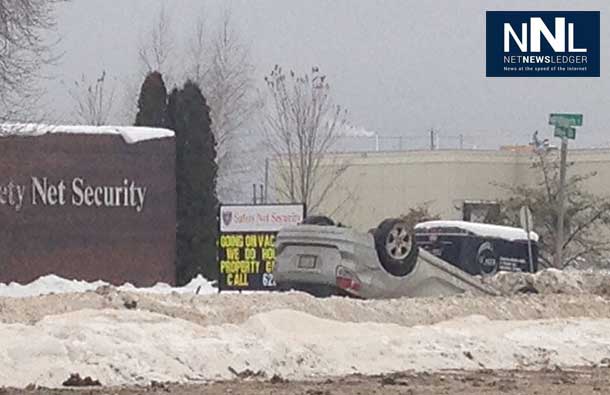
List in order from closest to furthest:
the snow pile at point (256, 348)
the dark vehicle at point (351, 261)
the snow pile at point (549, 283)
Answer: the snow pile at point (256, 348) → the dark vehicle at point (351, 261) → the snow pile at point (549, 283)

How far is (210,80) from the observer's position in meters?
57.8

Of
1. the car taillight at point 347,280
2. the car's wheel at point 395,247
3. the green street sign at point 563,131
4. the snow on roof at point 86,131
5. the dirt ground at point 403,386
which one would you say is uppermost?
the snow on roof at point 86,131

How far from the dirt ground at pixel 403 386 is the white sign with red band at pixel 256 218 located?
39.2 feet

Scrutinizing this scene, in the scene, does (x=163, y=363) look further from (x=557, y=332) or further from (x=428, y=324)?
(x=557, y=332)

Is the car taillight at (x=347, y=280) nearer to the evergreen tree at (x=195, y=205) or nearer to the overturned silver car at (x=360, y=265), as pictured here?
the overturned silver car at (x=360, y=265)

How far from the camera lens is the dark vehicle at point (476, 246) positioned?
130 ft

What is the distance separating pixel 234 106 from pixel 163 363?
41585 mm

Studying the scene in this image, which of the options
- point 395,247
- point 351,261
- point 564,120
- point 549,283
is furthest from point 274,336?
point 564,120

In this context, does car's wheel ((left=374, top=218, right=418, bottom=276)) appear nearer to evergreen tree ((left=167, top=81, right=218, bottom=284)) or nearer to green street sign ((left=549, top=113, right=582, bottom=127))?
green street sign ((left=549, top=113, right=582, bottom=127))

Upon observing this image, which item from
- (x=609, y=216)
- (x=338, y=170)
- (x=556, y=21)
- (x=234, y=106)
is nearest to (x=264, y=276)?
(x=556, y=21)

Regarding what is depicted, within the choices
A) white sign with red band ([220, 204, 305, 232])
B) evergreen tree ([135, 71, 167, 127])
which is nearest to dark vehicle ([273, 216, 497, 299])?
white sign with red band ([220, 204, 305, 232])

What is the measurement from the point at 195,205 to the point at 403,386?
2403cm

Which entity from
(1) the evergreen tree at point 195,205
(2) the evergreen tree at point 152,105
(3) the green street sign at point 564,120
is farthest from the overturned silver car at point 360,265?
(2) the evergreen tree at point 152,105

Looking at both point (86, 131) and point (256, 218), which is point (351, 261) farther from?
point (86, 131)
